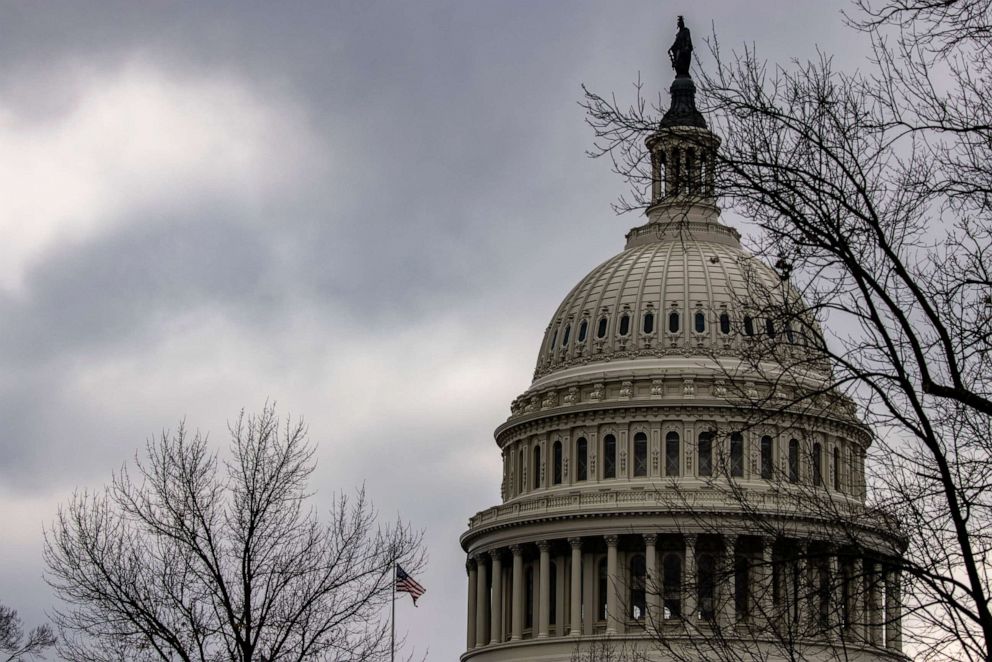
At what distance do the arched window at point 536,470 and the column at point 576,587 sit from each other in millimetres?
7699

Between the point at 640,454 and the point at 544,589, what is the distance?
10.0m

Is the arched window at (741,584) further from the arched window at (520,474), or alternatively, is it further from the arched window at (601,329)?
the arched window at (520,474)

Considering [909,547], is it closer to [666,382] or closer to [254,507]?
[254,507]

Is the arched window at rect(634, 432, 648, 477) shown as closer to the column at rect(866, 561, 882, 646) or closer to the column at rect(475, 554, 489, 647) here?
the column at rect(475, 554, 489, 647)

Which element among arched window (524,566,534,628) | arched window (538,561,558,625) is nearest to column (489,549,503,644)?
arched window (524,566,534,628)

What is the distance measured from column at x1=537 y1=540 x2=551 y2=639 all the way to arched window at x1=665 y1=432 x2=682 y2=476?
336 inches

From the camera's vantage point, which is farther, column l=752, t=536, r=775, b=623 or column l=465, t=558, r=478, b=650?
column l=465, t=558, r=478, b=650

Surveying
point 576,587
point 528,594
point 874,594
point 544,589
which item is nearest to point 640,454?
point 576,587

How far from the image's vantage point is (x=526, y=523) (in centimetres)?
11331

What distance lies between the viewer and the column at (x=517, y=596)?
114m

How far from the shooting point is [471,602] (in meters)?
120

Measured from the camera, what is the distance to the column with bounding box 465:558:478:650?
11838cm

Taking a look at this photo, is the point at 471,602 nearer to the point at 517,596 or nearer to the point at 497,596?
the point at 497,596

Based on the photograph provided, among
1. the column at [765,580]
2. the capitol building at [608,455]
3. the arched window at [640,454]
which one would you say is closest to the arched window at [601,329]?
the capitol building at [608,455]
